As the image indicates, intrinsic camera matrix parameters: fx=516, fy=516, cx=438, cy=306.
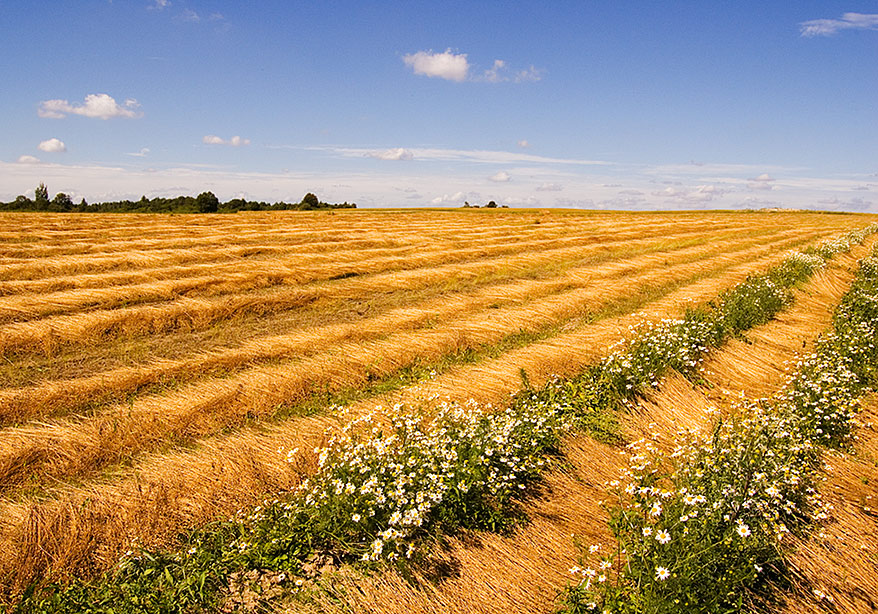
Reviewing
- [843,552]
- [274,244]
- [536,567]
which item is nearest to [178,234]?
[274,244]

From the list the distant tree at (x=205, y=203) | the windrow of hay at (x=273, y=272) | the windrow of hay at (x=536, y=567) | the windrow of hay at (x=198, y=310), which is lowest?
the windrow of hay at (x=536, y=567)

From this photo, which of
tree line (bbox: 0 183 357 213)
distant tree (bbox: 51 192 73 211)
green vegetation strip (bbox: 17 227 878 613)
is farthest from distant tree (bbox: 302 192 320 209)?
green vegetation strip (bbox: 17 227 878 613)

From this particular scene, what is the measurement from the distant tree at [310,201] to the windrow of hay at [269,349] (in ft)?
176

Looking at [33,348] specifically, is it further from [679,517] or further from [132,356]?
[679,517]

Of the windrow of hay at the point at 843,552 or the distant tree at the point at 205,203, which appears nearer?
the windrow of hay at the point at 843,552

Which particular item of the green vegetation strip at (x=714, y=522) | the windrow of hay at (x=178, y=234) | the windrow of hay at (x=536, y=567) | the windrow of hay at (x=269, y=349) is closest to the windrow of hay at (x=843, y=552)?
the windrow of hay at (x=536, y=567)

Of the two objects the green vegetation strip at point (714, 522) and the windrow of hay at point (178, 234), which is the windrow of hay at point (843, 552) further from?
the windrow of hay at point (178, 234)

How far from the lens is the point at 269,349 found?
30.2ft

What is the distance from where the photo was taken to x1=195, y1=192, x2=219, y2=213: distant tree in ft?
143

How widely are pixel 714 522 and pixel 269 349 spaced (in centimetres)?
748

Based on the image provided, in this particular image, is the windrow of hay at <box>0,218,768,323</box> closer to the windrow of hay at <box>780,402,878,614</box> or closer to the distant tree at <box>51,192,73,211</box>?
the windrow of hay at <box>780,402,878,614</box>

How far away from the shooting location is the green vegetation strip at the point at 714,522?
346 centimetres

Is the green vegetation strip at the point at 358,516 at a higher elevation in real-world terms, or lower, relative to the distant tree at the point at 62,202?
lower

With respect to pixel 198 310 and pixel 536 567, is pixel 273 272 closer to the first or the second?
pixel 198 310
